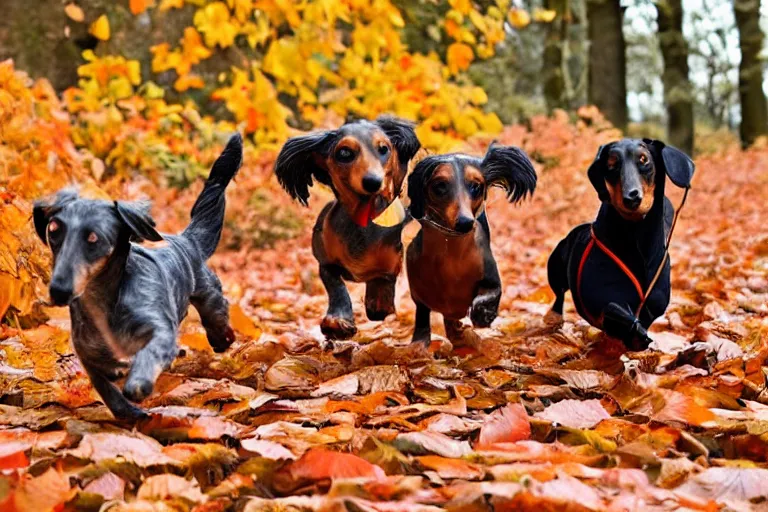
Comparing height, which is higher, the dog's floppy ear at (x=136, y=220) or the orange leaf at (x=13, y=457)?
the dog's floppy ear at (x=136, y=220)

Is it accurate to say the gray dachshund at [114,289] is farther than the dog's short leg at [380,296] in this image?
No

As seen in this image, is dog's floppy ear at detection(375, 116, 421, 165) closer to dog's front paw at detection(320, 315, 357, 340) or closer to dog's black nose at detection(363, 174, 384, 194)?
dog's black nose at detection(363, 174, 384, 194)

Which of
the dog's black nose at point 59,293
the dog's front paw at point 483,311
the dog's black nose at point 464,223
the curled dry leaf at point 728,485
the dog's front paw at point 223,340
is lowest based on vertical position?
the curled dry leaf at point 728,485

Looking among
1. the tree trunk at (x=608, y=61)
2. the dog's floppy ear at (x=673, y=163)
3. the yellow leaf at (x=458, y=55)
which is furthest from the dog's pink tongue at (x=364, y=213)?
the tree trunk at (x=608, y=61)

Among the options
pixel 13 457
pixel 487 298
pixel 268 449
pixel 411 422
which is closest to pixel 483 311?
pixel 487 298

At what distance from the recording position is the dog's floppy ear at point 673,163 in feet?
12.5

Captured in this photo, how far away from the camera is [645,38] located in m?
28.7

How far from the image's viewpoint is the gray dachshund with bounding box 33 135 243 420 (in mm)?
2652

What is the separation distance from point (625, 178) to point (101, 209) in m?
2.21

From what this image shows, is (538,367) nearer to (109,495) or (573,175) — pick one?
(109,495)

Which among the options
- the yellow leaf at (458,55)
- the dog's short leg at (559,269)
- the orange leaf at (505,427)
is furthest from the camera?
the yellow leaf at (458,55)

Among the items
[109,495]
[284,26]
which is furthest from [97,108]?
[109,495]

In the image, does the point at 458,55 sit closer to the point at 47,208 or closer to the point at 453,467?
the point at 47,208

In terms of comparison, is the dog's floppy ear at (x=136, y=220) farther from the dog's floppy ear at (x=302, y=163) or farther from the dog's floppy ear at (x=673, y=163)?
the dog's floppy ear at (x=673, y=163)
